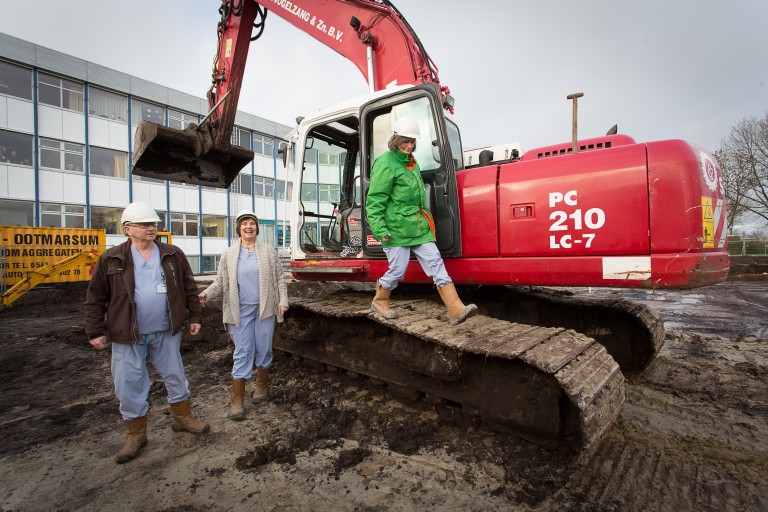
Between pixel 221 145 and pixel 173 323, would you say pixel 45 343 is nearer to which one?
pixel 221 145

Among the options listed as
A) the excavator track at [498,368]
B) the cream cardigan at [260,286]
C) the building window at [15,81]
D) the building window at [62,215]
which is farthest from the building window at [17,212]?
the excavator track at [498,368]

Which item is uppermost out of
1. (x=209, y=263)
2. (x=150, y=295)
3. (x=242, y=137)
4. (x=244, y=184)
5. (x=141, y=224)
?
(x=242, y=137)

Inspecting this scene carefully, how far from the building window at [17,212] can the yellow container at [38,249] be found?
7.64 meters

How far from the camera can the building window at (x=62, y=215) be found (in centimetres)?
1777

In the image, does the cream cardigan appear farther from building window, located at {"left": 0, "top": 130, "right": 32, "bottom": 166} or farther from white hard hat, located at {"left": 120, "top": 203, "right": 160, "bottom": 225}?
building window, located at {"left": 0, "top": 130, "right": 32, "bottom": 166}

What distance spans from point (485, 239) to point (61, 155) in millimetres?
21951

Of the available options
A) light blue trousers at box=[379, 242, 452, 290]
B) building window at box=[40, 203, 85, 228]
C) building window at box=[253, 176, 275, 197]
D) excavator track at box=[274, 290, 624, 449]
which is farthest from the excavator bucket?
building window at box=[253, 176, 275, 197]

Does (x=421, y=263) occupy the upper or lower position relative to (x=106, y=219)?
lower

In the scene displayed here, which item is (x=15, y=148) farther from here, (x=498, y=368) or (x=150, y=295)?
(x=498, y=368)

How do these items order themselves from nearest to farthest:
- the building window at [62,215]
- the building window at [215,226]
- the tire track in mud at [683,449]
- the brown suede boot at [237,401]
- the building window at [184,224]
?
the tire track in mud at [683,449] < the brown suede boot at [237,401] < the building window at [62,215] < the building window at [184,224] < the building window at [215,226]

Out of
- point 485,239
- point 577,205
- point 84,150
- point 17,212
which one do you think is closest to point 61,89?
point 84,150

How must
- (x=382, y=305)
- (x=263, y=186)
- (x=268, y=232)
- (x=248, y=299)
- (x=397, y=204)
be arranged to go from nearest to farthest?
(x=397, y=204) < (x=382, y=305) < (x=248, y=299) < (x=268, y=232) < (x=263, y=186)

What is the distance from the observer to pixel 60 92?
60.8 ft

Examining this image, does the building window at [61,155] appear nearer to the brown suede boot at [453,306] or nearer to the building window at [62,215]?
the building window at [62,215]
